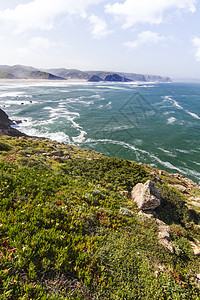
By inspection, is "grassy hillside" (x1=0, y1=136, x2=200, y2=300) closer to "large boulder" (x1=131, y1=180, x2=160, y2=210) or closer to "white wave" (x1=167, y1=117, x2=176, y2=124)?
"large boulder" (x1=131, y1=180, x2=160, y2=210)

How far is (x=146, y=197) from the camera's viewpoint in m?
9.76

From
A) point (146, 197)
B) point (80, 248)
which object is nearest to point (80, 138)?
point (146, 197)

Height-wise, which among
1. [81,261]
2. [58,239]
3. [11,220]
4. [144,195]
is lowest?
[144,195]

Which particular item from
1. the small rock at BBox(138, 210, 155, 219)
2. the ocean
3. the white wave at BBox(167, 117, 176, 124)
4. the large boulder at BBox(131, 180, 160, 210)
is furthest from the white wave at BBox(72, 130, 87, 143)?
the white wave at BBox(167, 117, 176, 124)

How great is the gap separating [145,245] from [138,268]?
54.1 inches

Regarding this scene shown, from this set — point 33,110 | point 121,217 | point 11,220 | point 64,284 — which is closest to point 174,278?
point 121,217

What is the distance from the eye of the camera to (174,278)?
5582 millimetres

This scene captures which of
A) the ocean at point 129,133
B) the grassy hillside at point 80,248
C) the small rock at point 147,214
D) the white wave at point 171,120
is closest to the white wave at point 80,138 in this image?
the ocean at point 129,133

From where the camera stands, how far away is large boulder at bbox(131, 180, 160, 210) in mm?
9547

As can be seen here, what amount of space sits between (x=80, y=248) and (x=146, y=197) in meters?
6.04

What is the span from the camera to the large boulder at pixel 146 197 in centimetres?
955

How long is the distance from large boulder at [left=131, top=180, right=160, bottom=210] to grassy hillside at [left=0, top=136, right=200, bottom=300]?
29.5 inches

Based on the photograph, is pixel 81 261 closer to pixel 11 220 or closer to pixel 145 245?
pixel 11 220

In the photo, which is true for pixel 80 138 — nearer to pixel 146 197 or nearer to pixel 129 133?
pixel 129 133
